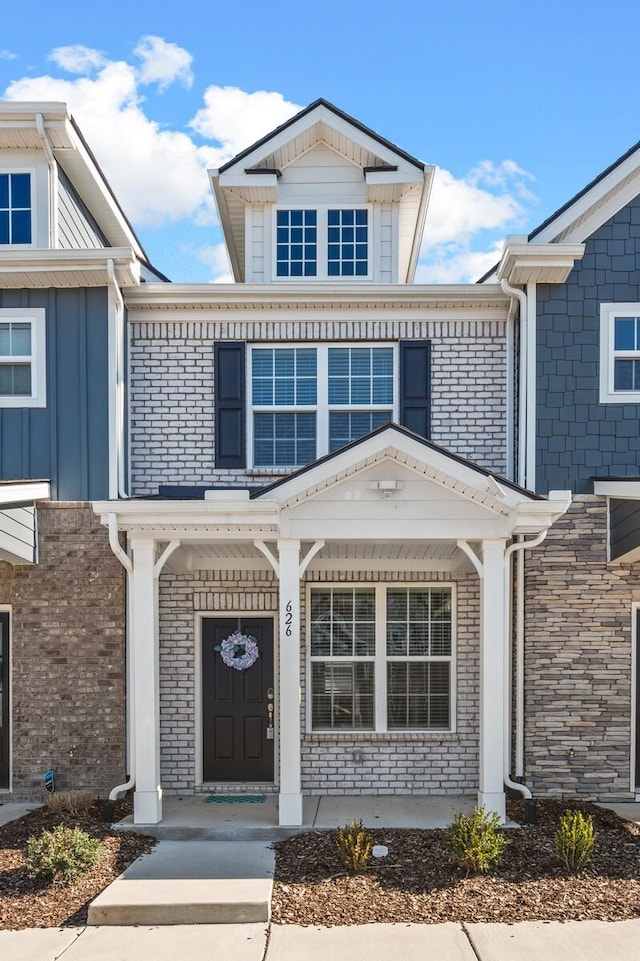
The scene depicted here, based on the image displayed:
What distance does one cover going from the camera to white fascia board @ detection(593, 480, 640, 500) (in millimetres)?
7593

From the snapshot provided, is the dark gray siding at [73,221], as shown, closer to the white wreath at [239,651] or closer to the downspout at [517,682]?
the white wreath at [239,651]

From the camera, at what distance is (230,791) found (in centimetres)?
834

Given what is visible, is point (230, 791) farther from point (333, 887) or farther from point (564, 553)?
point (564, 553)

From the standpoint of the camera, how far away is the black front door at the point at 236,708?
849 centimetres

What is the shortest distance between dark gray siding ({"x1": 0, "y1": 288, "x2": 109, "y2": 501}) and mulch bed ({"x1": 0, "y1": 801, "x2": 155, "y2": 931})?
11.4 feet

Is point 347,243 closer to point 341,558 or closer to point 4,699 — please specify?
point 341,558

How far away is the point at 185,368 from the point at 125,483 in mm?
1534

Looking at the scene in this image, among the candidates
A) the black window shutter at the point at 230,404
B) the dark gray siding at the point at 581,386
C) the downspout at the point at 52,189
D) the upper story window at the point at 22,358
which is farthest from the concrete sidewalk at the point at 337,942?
the downspout at the point at 52,189

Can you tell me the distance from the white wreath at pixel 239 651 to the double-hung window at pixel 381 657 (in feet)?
2.20

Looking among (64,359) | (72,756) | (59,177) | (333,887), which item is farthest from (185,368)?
(333,887)

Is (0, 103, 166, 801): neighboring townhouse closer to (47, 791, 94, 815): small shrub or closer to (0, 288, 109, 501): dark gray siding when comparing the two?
(0, 288, 109, 501): dark gray siding

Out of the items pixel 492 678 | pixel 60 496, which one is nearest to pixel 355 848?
pixel 492 678

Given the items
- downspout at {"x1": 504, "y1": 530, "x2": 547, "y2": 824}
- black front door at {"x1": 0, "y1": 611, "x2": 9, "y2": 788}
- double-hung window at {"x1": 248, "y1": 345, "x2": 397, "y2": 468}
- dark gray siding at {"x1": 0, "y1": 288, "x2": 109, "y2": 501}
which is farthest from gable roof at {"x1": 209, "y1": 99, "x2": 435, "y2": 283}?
black front door at {"x1": 0, "y1": 611, "x2": 9, "y2": 788}

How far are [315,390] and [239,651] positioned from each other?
3187mm
